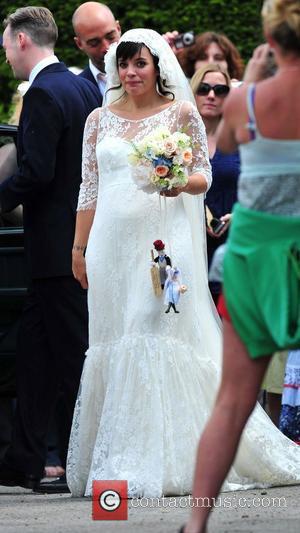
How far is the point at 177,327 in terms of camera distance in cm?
782

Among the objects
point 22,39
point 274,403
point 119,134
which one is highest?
point 22,39

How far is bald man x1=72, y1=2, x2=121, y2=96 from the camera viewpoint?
9.60 meters

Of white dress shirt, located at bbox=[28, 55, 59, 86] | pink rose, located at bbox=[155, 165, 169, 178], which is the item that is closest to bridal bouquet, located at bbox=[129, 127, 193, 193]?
pink rose, located at bbox=[155, 165, 169, 178]

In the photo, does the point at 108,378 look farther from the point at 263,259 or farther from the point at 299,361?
the point at 263,259

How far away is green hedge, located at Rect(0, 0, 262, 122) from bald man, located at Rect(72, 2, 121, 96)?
5362 mm

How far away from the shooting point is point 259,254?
526cm

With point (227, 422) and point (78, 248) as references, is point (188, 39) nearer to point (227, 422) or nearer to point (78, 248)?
point (78, 248)

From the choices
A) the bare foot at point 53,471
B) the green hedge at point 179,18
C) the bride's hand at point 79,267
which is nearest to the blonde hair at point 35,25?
the bride's hand at point 79,267

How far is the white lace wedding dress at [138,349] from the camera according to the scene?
7.65 m

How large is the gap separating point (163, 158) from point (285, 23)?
2.35m

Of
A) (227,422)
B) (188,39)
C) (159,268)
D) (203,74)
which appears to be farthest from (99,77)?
(227,422)

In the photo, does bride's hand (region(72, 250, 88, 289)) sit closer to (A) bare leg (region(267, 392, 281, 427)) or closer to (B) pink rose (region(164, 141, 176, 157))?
(B) pink rose (region(164, 141, 176, 157))

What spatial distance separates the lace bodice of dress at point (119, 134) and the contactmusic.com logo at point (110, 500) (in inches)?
56.6

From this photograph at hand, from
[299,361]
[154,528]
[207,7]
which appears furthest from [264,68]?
[207,7]
